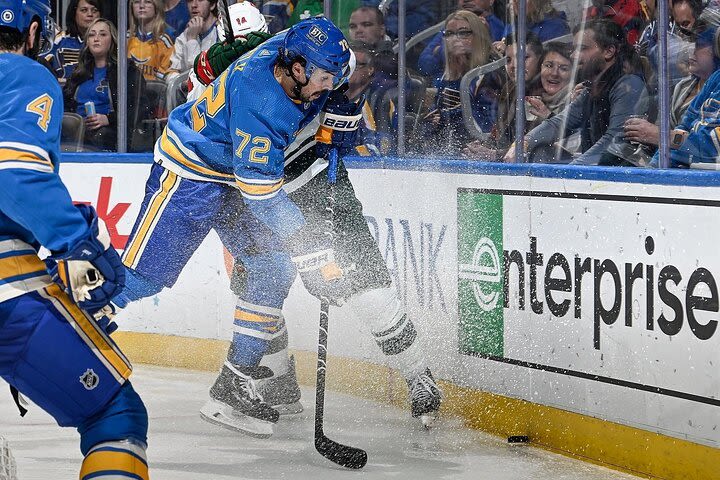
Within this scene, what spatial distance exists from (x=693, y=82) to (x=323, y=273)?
123 cm

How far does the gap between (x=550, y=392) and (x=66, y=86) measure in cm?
300

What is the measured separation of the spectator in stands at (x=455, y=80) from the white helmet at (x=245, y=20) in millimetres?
722

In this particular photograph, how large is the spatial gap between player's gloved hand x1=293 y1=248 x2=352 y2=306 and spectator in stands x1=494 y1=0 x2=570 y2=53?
1123 mm

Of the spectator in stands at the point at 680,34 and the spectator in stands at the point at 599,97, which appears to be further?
the spectator in stands at the point at 599,97

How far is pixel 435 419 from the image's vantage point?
467 cm

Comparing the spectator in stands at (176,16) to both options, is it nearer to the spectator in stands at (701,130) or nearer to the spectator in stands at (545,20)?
the spectator in stands at (545,20)

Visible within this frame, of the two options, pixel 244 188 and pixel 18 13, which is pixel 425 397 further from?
pixel 18 13

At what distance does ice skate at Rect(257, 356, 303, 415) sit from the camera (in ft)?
16.0

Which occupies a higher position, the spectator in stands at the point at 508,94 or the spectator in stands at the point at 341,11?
the spectator in stands at the point at 341,11

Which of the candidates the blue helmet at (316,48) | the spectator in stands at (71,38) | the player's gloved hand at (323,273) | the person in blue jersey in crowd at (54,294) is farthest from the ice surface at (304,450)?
the spectator in stands at (71,38)

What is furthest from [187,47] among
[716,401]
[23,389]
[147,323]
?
[23,389]

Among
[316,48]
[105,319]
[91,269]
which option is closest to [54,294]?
[91,269]

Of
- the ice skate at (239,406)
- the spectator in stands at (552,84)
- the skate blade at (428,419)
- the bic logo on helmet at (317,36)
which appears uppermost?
the bic logo on helmet at (317,36)

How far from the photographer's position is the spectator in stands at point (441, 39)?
5.00 m
